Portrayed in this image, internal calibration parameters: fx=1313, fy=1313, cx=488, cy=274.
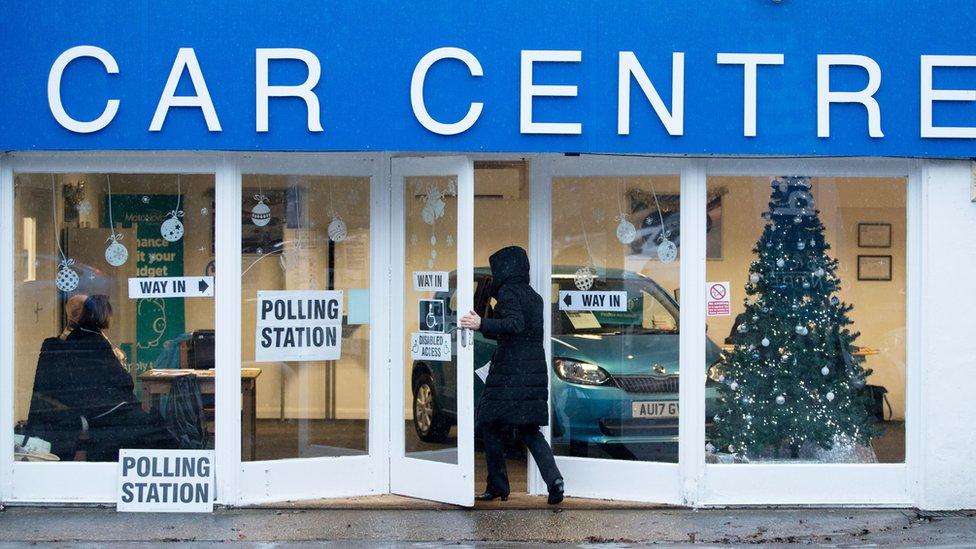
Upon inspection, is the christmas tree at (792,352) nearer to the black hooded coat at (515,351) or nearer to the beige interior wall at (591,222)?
the beige interior wall at (591,222)

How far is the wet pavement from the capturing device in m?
8.03

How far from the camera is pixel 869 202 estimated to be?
29.5ft

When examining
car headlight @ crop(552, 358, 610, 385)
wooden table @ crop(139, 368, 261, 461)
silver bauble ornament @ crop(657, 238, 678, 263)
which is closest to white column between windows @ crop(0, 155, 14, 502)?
wooden table @ crop(139, 368, 261, 461)

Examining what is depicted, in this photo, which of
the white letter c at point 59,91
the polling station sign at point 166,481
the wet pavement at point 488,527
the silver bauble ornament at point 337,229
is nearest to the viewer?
the wet pavement at point 488,527

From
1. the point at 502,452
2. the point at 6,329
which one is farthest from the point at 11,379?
the point at 502,452

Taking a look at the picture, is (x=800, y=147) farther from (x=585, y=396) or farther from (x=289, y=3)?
(x=289, y=3)

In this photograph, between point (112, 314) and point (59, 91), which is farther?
point (112, 314)

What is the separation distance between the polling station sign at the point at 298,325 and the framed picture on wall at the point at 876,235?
3.64 metres

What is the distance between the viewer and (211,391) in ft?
29.1

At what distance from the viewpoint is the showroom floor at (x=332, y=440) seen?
8.96 metres

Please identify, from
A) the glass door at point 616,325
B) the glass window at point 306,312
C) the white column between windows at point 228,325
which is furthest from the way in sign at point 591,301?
the white column between windows at point 228,325

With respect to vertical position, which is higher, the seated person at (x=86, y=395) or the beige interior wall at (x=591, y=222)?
the beige interior wall at (x=591, y=222)

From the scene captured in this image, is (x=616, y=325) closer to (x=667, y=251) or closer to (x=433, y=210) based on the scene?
(x=667, y=251)

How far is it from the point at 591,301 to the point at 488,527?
1.83 m
